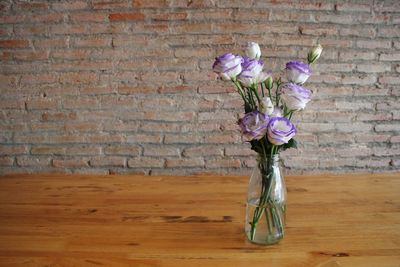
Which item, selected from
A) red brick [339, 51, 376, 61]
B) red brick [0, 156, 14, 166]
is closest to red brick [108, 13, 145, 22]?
red brick [0, 156, 14, 166]

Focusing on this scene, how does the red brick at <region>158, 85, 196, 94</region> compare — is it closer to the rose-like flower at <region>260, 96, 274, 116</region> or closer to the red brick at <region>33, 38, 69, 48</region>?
the red brick at <region>33, 38, 69, 48</region>

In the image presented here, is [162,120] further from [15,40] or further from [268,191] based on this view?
[268,191]

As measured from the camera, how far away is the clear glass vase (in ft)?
2.85

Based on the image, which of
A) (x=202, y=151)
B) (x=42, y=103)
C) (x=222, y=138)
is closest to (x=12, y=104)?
(x=42, y=103)

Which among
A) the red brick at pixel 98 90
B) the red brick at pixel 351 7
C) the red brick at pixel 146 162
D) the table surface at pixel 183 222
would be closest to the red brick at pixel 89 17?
the red brick at pixel 98 90

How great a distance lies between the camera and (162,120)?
2.02 meters

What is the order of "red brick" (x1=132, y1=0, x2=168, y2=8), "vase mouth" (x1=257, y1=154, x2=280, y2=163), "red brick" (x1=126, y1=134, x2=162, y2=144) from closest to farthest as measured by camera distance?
"vase mouth" (x1=257, y1=154, x2=280, y2=163) < "red brick" (x1=132, y1=0, x2=168, y2=8) < "red brick" (x1=126, y1=134, x2=162, y2=144)

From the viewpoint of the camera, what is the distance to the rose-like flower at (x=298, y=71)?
0.79m

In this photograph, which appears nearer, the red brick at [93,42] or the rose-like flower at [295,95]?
the rose-like flower at [295,95]

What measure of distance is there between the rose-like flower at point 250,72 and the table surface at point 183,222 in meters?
0.42

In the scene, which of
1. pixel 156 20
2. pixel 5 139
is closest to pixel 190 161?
pixel 156 20

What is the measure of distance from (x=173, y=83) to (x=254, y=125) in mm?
1288

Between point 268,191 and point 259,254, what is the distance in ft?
0.51

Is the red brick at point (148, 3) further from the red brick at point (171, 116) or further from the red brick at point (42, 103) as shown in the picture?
the red brick at point (42, 103)
